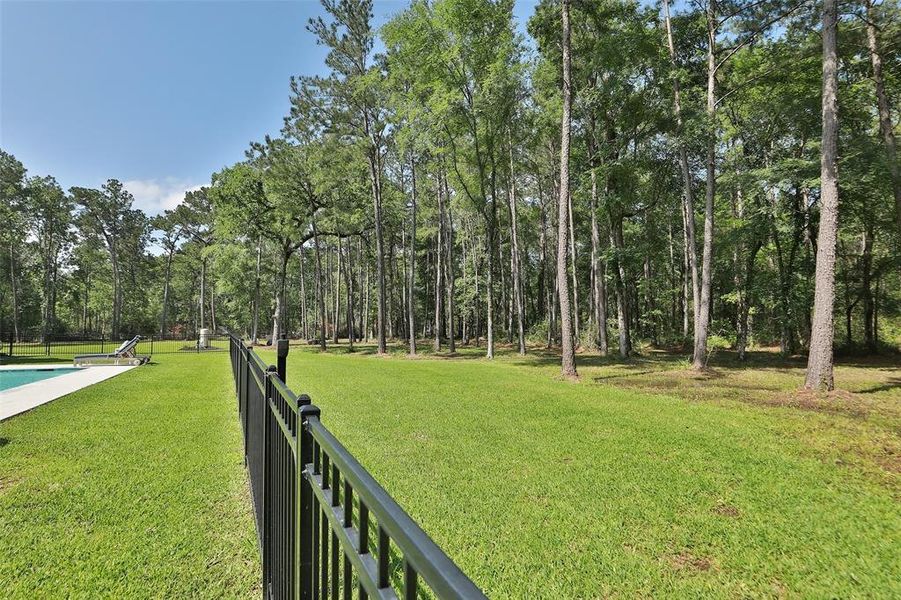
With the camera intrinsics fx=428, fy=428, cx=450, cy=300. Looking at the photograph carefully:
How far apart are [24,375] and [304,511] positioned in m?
14.8

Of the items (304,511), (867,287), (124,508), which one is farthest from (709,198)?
(124,508)

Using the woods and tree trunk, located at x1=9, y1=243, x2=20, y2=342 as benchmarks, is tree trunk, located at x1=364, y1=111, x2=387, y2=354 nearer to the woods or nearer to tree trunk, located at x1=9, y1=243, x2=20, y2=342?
the woods

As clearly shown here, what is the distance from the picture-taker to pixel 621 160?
1540 centimetres

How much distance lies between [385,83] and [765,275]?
670 inches

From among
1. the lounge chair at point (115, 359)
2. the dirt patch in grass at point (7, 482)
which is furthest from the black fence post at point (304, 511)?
the lounge chair at point (115, 359)

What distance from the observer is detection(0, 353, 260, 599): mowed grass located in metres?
2.57

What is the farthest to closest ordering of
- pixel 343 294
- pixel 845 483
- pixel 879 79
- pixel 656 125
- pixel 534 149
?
pixel 343 294 → pixel 534 149 → pixel 656 125 → pixel 879 79 → pixel 845 483

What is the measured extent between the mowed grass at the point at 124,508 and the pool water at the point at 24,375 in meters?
5.65

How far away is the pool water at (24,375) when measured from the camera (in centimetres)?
1014

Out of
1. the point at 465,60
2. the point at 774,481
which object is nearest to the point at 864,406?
the point at 774,481

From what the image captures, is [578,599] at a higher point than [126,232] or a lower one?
lower

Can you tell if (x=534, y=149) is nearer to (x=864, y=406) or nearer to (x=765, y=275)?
(x=765, y=275)

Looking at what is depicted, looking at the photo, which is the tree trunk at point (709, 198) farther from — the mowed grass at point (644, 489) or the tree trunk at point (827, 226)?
the mowed grass at point (644, 489)

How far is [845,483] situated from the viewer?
403 centimetres
